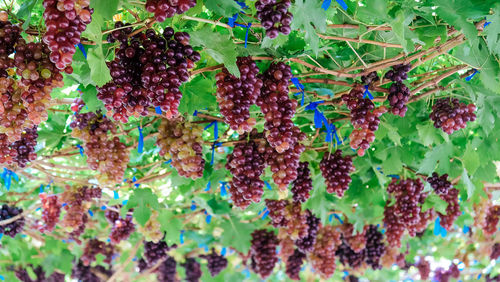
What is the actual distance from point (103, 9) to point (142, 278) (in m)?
6.45

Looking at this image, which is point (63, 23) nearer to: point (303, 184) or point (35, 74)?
point (35, 74)

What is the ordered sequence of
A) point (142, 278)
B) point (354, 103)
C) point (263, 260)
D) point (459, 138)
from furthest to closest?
point (142, 278), point (263, 260), point (459, 138), point (354, 103)

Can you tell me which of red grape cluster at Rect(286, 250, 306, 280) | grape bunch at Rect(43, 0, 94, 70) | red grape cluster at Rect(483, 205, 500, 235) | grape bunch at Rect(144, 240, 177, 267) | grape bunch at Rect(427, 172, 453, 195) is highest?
red grape cluster at Rect(483, 205, 500, 235)

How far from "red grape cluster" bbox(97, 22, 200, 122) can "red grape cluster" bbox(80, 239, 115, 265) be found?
4.00m

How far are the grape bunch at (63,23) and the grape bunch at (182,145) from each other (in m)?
1.42

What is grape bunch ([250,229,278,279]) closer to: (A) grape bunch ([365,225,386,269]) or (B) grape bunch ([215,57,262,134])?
(A) grape bunch ([365,225,386,269])

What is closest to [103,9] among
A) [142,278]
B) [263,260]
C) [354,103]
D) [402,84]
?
[354,103]

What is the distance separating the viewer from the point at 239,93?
209 cm

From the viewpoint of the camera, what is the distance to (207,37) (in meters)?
1.98

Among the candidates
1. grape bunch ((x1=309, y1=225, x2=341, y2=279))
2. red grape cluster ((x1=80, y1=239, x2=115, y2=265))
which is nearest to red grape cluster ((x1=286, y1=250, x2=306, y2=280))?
grape bunch ((x1=309, y1=225, x2=341, y2=279))

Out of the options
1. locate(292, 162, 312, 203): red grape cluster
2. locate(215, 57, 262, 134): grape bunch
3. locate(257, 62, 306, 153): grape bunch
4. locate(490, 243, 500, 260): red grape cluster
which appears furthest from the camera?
locate(490, 243, 500, 260): red grape cluster

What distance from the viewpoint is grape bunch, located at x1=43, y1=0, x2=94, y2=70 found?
142 cm

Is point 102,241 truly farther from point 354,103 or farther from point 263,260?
point 354,103

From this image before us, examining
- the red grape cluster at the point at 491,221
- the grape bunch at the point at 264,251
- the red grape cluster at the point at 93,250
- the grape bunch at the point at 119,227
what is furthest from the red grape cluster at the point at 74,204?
the red grape cluster at the point at 491,221
